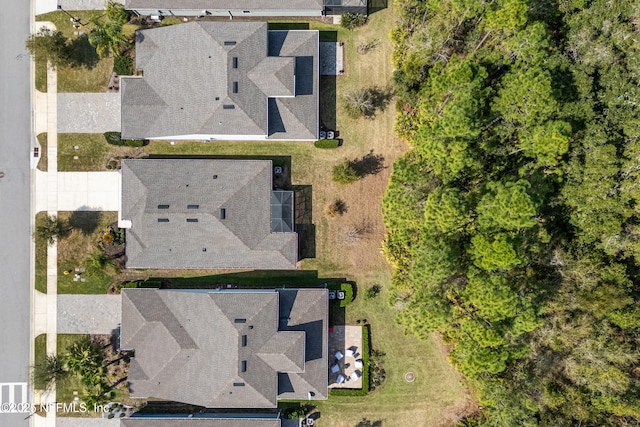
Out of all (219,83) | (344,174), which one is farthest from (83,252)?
(344,174)

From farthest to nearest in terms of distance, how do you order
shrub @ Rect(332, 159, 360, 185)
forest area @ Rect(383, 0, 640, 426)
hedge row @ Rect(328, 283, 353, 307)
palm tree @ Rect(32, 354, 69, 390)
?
hedge row @ Rect(328, 283, 353, 307) < palm tree @ Rect(32, 354, 69, 390) < shrub @ Rect(332, 159, 360, 185) < forest area @ Rect(383, 0, 640, 426)

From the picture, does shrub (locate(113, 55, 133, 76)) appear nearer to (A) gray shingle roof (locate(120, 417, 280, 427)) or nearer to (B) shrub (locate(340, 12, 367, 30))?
(B) shrub (locate(340, 12, 367, 30))

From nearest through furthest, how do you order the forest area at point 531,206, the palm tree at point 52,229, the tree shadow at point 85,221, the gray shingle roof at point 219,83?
the forest area at point 531,206, the gray shingle roof at point 219,83, the palm tree at point 52,229, the tree shadow at point 85,221

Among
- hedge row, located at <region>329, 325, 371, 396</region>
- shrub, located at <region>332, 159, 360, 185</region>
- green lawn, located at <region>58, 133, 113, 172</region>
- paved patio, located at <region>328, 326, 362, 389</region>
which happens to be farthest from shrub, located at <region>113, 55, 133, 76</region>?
hedge row, located at <region>329, 325, 371, 396</region>

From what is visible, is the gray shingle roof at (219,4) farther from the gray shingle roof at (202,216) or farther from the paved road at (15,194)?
the gray shingle roof at (202,216)

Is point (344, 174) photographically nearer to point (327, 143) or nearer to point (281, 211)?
point (327, 143)

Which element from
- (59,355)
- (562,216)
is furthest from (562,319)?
(59,355)

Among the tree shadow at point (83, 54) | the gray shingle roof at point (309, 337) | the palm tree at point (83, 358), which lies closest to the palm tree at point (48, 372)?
the palm tree at point (83, 358)
